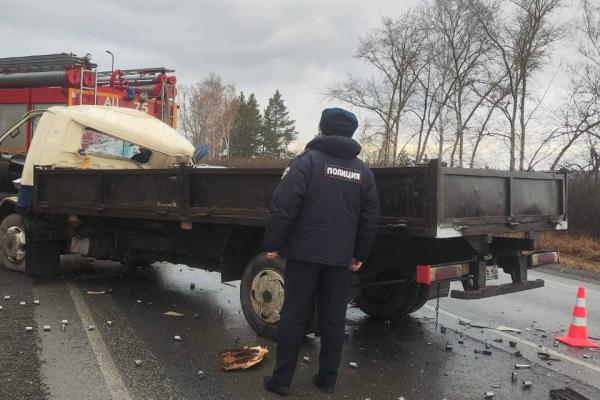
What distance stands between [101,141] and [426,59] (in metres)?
32.0

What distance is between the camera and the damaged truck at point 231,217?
469 cm

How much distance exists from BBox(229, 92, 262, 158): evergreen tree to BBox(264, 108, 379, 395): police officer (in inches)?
2755

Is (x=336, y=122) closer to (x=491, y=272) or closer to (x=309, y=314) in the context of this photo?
(x=309, y=314)

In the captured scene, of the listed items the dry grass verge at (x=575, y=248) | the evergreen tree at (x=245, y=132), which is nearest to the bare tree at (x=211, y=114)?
the evergreen tree at (x=245, y=132)

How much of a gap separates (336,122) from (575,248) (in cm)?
1322

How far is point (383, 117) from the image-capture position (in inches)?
1533

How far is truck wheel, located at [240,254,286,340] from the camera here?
527 centimetres

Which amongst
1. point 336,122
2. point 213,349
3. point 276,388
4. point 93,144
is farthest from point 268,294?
point 93,144

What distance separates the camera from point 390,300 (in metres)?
6.33

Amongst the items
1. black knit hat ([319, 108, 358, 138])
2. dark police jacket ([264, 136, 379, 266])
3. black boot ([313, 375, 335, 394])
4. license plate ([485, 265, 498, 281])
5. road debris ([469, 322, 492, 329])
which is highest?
black knit hat ([319, 108, 358, 138])

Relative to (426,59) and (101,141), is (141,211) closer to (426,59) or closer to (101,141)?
(101,141)

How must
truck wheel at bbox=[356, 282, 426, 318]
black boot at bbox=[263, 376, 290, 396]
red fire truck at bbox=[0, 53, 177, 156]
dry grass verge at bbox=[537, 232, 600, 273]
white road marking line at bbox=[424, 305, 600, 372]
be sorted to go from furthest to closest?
dry grass verge at bbox=[537, 232, 600, 273] < red fire truck at bbox=[0, 53, 177, 156] < truck wheel at bbox=[356, 282, 426, 318] < white road marking line at bbox=[424, 305, 600, 372] < black boot at bbox=[263, 376, 290, 396]

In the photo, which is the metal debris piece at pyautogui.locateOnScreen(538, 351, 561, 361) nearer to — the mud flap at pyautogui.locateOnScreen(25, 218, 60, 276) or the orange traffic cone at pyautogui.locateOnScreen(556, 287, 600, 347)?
the orange traffic cone at pyautogui.locateOnScreen(556, 287, 600, 347)

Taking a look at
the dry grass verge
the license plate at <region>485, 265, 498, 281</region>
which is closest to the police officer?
the license plate at <region>485, 265, 498, 281</region>
